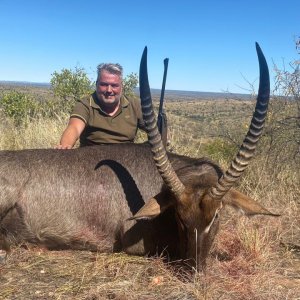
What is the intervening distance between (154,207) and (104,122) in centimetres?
288

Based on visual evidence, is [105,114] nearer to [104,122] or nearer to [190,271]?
[104,122]

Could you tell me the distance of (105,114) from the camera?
707cm

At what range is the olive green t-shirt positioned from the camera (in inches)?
A: 275

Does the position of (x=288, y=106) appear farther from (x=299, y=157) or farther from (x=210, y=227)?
(x=210, y=227)

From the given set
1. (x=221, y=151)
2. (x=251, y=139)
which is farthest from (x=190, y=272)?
(x=221, y=151)

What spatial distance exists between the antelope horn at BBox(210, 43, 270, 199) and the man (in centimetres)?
316

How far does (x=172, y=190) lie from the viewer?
4262 millimetres

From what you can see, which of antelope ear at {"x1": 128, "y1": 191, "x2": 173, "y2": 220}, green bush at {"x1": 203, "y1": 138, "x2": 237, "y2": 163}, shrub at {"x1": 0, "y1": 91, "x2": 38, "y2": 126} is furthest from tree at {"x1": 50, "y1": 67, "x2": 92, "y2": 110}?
antelope ear at {"x1": 128, "y1": 191, "x2": 173, "y2": 220}

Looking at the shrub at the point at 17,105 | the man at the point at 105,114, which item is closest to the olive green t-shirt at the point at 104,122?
the man at the point at 105,114

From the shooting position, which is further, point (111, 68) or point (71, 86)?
point (71, 86)

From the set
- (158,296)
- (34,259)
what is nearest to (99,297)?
(158,296)

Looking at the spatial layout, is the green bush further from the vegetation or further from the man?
the man

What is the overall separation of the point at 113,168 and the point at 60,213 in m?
0.77

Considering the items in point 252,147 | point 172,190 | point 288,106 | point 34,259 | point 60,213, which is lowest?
point 34,259
